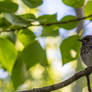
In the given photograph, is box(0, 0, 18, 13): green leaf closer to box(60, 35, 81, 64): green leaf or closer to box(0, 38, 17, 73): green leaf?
box(0, 38, 17, 73): green leaf

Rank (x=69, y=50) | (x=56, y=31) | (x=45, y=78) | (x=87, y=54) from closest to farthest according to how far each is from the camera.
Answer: (x=69, y=50) < (x=56, y=31) < (x=87, y=54) < (x=45, y=78)

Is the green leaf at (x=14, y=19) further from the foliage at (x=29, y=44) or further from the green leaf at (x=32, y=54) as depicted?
the green leaf at (x=32, y=54)

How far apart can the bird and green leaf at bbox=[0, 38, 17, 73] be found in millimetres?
799

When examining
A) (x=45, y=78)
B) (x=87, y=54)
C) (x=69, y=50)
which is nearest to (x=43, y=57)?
(x=69, y=50)

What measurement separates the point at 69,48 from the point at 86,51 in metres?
0.81

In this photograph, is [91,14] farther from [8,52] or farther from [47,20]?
[8,52]

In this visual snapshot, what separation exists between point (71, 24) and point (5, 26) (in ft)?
1.28

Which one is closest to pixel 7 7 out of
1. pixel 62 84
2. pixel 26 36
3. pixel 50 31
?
pixel 26 36

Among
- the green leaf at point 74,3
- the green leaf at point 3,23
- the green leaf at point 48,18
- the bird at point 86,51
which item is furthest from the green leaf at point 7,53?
the bird at point 86,51

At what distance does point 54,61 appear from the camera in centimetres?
435

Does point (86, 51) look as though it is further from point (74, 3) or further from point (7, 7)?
point (7, 7)

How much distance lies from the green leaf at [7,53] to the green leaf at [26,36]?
9 centimetres

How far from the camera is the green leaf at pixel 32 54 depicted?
157cm

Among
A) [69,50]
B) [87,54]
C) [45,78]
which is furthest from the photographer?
[45,78]
